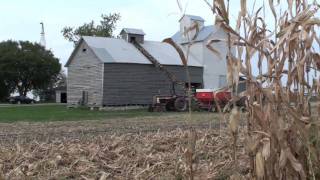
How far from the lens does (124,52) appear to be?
42000mm

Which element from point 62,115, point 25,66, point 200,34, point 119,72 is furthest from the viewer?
point 25,66

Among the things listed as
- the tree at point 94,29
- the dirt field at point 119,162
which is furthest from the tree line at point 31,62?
the dirt field at point 119,162

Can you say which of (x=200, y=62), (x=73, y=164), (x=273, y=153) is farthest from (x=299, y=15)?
(x=200, y=62)

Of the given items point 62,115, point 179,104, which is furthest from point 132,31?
point 62,115

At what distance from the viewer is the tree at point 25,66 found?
242 ft

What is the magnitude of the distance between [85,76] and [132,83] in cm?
432

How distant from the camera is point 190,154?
273 centimetres

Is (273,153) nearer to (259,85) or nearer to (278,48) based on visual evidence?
(259,85)

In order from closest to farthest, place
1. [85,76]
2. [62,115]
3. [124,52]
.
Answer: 1. [62,115]
2. [124,52]
3. [85,76]

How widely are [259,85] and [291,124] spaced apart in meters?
0.24

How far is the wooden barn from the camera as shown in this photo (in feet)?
133

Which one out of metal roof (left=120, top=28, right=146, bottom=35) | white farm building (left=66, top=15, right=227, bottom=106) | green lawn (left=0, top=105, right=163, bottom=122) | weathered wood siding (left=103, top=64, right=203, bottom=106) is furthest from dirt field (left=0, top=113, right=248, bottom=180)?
metal roof (left=120, top=28, right=146, bottom=35)

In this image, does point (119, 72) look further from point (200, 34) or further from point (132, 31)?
point (200, 34)

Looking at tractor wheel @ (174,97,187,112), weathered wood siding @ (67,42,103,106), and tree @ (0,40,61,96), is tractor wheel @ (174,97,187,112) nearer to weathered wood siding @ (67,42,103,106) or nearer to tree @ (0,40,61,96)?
weathered wood siding @ (67,42,103,106)
